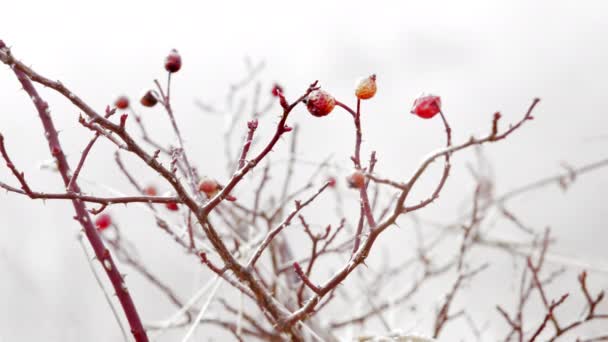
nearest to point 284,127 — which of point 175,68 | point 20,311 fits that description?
point 175,68

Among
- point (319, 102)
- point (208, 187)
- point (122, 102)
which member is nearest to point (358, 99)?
point (319, 102)

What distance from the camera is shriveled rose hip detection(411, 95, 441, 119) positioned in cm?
137

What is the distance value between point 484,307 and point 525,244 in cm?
225

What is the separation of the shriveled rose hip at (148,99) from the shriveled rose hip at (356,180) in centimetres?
76

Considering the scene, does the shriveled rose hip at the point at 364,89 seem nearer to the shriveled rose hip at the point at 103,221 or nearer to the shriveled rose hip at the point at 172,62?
the shriveled rose hip at the point at 172,62

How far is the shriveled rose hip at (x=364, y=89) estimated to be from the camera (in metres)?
1.36

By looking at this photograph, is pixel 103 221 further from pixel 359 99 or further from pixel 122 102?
pixel 359 99

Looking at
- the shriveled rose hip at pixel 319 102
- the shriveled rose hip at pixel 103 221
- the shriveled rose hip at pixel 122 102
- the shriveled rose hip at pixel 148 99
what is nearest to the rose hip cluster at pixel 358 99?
the shriveled rose hip at pixel 319 102

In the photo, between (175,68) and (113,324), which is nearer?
(175,68)

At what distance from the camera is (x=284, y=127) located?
114 centimetres

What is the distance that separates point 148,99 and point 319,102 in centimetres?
71

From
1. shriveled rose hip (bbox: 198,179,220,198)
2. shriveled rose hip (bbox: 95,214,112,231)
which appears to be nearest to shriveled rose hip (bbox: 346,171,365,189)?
shriveled rose hip (bbox: 198,179,220,198)

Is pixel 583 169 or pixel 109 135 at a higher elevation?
pixel 583 169

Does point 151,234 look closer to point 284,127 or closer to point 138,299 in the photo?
point 138,299
